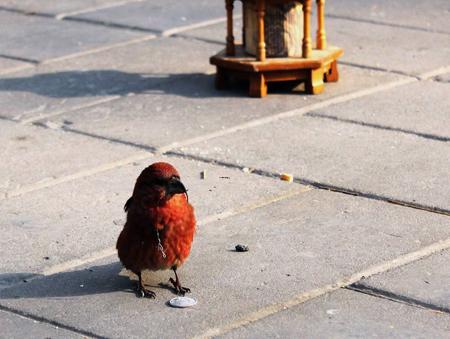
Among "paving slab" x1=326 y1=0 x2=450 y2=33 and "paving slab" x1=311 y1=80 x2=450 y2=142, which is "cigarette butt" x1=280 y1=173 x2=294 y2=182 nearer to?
"paving slab" x1=311 y1=80 x2=450 y2=142

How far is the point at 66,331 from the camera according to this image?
5293 millimetres

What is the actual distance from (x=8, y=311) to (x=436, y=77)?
15.1ft

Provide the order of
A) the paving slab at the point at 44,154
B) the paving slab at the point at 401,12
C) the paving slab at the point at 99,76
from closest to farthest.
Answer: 1. the paving slab at the point at 44,154
2. the paving slab at the point at 99,76
3. the paving slab at the point at 401,12

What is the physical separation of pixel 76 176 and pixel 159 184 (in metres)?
2.00

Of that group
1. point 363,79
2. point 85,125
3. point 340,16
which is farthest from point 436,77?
point 85,125

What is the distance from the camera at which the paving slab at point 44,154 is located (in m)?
7.34

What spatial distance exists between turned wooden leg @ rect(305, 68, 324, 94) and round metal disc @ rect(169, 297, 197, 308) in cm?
344

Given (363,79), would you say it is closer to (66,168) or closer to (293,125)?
(293,125)

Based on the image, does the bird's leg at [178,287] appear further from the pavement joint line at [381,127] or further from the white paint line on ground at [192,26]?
the white paint line on ground at [192,26]

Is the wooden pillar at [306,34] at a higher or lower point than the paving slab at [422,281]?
higher

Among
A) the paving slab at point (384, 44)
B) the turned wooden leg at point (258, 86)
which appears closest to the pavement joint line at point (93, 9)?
the paving slab at point (384, 44)

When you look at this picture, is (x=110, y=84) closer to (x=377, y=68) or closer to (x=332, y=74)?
(x=332, y=74)

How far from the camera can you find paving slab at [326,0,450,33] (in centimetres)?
1053

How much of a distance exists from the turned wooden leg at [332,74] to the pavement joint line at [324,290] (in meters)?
2.99
